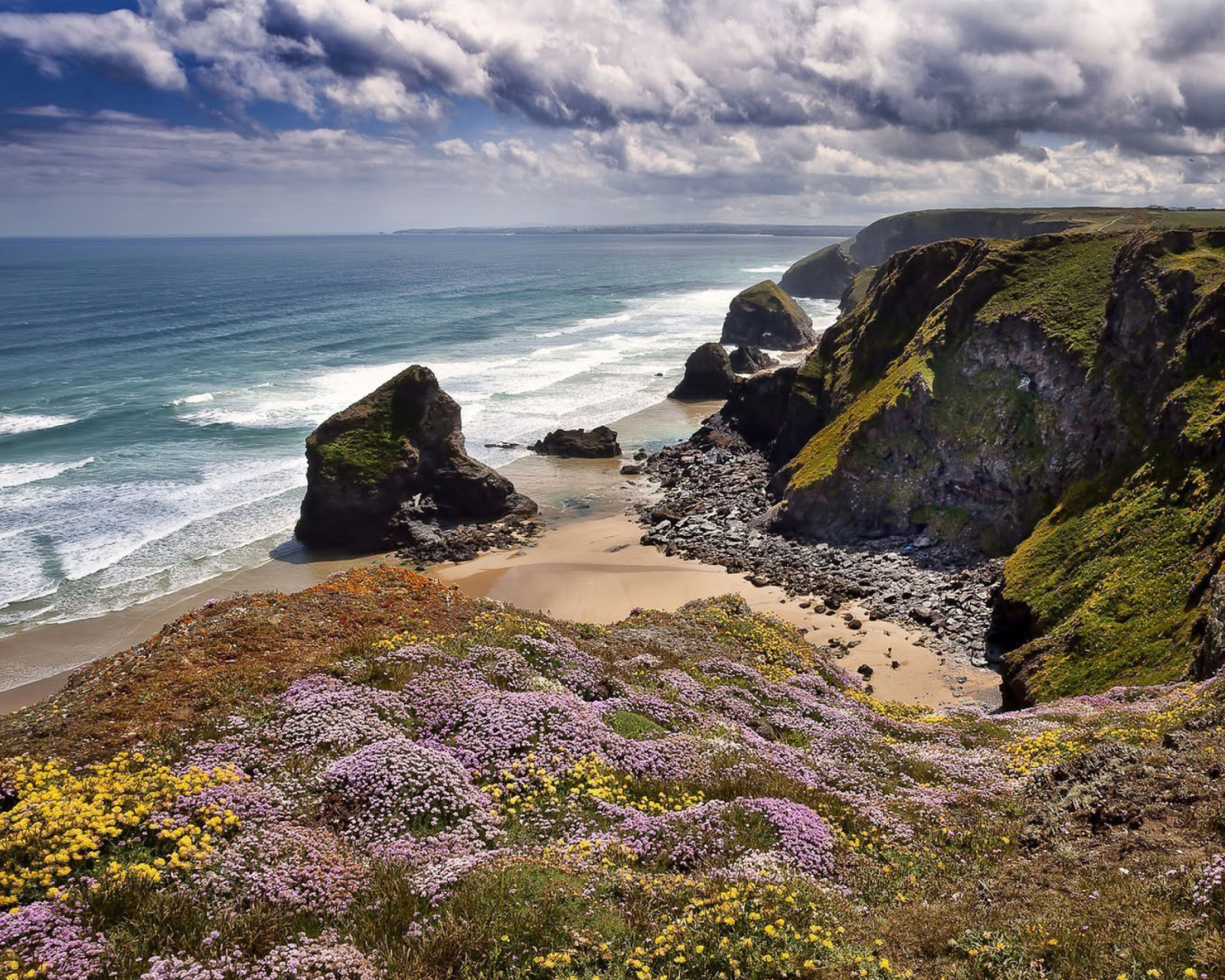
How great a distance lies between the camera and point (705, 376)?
82000mm

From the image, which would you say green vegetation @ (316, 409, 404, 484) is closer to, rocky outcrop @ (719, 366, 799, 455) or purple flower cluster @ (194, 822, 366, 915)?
rocky outcrop @ (719, 366, 799, 455)

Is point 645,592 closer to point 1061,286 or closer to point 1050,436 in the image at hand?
point 1050,436

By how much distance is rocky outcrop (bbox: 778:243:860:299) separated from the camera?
18300 centimetres

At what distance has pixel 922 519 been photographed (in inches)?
1631

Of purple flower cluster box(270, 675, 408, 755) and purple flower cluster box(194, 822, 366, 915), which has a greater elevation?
purple flower cluster box(194, 822, 366, 915)

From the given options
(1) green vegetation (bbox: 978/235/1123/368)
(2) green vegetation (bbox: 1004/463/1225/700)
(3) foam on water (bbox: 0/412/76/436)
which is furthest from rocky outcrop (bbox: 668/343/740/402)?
(3) foam on water (bbox: 0/412/76/436)

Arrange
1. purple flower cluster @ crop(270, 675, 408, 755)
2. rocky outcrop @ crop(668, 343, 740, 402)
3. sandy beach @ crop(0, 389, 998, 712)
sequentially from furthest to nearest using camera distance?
rocky outcrop @ crop(668, 343, 740, 402), sandy beach @ crop(0, 389, 998, 712), purple flower cluster @ crop(270, 675, 408, 755)

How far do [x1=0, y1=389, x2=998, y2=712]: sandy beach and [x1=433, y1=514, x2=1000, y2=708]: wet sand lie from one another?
69 millimetres

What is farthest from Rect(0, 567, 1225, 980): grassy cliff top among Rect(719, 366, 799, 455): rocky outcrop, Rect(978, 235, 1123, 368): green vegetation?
Rect(719, 366, 799, 455): rocky outcrop

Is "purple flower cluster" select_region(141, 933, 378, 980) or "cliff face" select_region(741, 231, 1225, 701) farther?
"cliff face" select_region(741, 231, 1225, 701)

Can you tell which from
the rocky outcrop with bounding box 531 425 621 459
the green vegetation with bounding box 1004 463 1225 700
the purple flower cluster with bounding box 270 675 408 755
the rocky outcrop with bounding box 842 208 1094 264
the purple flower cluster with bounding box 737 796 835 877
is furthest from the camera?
the rocky outcrop with bounding box 842 208 1094 264

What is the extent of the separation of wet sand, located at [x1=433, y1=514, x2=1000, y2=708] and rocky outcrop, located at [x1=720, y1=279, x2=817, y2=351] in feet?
228

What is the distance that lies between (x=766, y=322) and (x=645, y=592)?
8132cm

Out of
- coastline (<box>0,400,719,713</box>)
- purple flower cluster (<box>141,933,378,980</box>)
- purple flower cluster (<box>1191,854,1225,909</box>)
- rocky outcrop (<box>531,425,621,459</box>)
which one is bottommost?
coastline (<box>0,400,719,713</box>)
